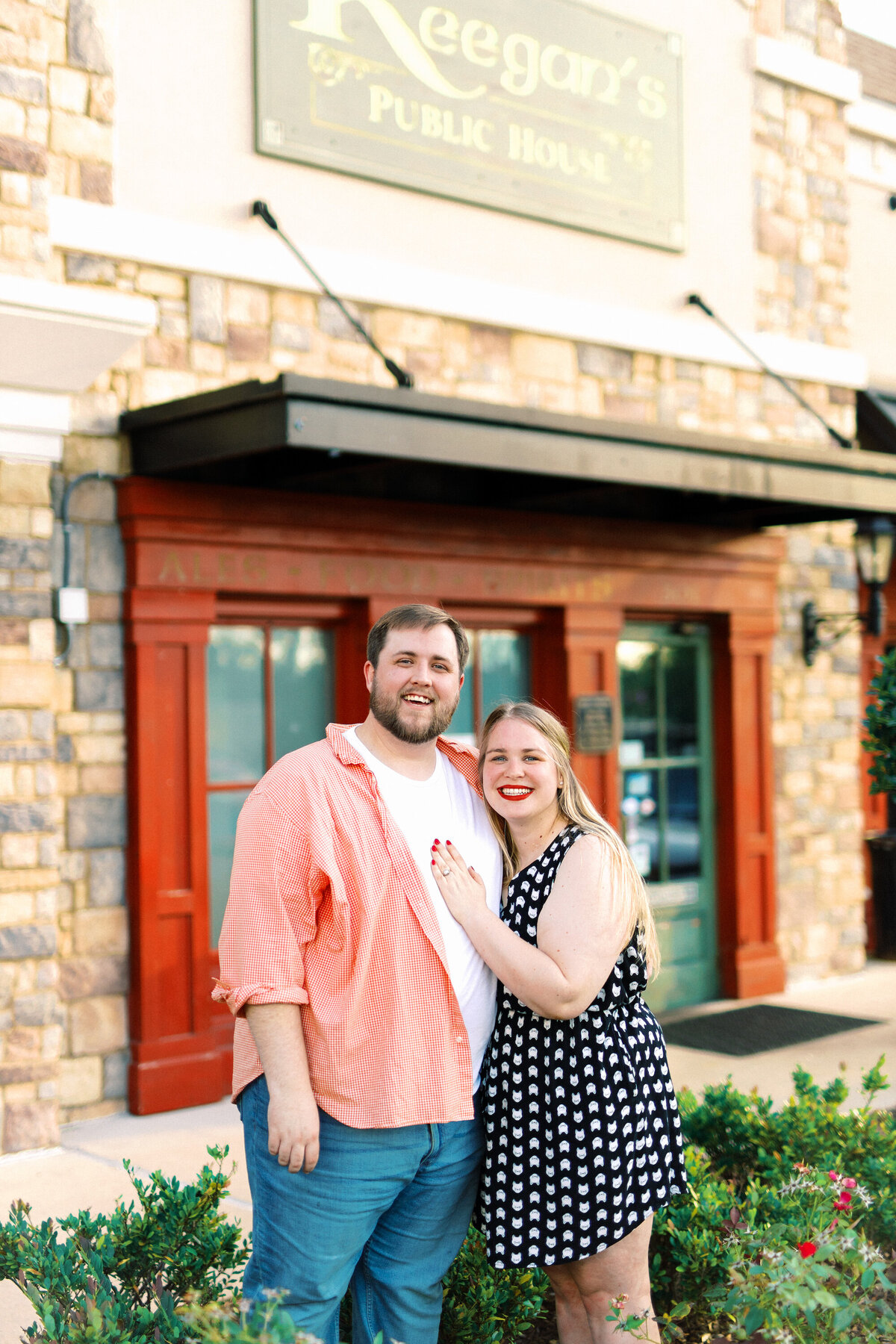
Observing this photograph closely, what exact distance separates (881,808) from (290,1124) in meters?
8.10

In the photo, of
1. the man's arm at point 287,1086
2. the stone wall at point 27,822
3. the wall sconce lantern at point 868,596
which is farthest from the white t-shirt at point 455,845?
the wall sconce lantern at point 868,596

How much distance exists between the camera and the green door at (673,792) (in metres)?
7.27

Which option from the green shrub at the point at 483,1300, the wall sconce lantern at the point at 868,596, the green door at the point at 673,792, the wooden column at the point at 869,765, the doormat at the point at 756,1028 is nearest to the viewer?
the green shrub at the point at 483,1300

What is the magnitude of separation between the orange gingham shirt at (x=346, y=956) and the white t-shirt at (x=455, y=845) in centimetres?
5

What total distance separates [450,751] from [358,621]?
3.27m

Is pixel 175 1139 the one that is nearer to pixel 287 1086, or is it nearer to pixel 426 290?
pixel 287 1086

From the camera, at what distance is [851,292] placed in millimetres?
8750

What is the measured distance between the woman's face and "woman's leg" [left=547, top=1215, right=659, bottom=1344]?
2.65 ft

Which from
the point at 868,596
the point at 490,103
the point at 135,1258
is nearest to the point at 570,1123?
the point at 135,1258

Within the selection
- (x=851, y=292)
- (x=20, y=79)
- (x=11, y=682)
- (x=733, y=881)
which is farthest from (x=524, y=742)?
(x=851, y=292)

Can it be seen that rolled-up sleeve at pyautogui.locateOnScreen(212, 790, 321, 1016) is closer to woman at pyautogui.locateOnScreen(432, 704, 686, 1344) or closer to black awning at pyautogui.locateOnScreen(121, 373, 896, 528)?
woman at pyautogui.locateOnScreen(432, 704, 686, 1344)

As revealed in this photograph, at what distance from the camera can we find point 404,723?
2.52 metres

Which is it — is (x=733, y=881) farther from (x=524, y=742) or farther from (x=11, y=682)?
(x=524, y=742)

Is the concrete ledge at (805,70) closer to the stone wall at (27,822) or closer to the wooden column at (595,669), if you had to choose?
the wooden column at (595,669)
